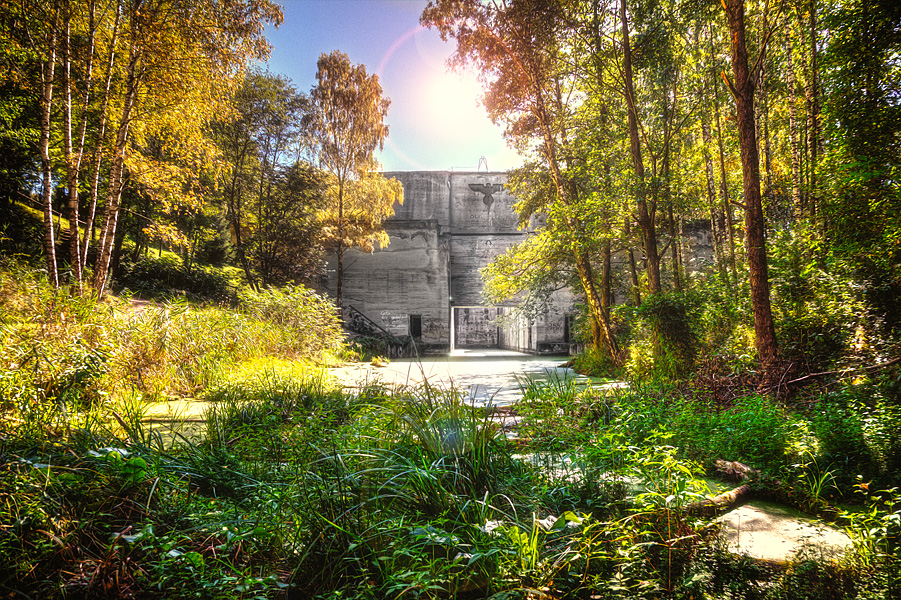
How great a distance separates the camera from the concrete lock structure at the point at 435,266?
56.1 feet

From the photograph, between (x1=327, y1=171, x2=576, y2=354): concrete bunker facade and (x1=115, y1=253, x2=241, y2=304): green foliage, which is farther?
(x1=327, y1=171, x2=576, y2=354): concrete bunker facade

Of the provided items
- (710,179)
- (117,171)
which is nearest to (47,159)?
(117,171)

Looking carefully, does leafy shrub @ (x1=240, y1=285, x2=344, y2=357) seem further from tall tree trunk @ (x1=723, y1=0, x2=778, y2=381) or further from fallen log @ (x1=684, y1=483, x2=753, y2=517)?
tall tree trunk @ (x1=723, y1=0, x2=778, y2=381)

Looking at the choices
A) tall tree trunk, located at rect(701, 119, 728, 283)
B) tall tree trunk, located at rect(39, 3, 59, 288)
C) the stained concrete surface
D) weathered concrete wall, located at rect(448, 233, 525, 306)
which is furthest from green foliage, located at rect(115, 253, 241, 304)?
tall tree trunk, located at rect(701, 119, 728, 283)

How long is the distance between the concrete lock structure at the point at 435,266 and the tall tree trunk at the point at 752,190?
1181 cm

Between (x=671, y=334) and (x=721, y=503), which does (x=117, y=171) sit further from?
(x=671, y=334)

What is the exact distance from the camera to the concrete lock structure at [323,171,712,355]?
17094 mm

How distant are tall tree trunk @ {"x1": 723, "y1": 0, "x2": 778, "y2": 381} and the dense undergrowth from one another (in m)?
0.85

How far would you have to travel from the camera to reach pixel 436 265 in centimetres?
1739

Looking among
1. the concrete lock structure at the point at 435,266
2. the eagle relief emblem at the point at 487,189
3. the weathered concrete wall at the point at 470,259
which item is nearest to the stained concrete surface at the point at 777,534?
the concrete lock structure at the point at 435,266

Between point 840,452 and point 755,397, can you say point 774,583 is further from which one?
point 755,397

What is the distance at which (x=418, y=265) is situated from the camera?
1730 cm

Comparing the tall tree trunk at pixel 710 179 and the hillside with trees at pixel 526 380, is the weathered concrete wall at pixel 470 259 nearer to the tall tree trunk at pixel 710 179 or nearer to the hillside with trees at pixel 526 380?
the hillside with trees at pixel 526 380

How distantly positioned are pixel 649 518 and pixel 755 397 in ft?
8.20
